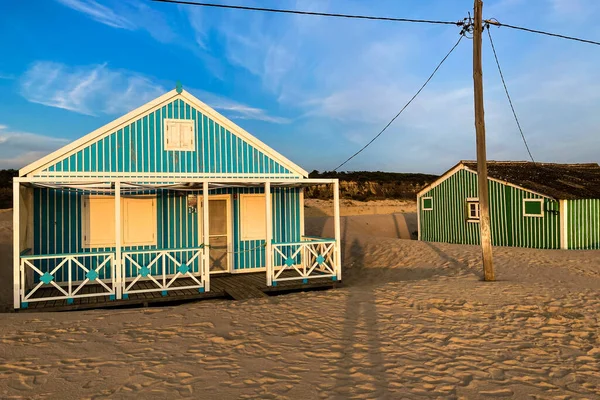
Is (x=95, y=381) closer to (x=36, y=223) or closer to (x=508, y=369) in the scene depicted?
(x=508, y=369)

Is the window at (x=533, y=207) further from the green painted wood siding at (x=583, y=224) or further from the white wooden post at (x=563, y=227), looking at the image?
the green painted wood siding at (x=583, y=224)

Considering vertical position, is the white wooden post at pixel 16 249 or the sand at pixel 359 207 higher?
the sand at pixel 359 207

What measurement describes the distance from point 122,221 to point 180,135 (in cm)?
266

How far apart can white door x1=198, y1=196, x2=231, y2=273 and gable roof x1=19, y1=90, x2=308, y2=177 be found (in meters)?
1.88

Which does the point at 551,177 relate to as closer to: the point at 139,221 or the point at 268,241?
the point at 268,241

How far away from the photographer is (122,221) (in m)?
11.2

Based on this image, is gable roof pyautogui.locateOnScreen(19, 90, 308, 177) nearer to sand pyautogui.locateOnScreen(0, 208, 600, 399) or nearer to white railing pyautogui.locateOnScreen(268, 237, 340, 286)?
white railing pyautogui.locateOnScreen(268, 237, 340, 286)

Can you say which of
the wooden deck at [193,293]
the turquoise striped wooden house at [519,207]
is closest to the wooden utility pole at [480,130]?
the wooden deck at [193,293]

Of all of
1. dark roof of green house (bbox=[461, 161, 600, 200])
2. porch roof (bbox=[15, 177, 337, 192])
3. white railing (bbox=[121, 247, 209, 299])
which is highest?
dark roof of green house (bbox=[461, 161, 600, 200])

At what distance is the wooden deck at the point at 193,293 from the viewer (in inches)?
356

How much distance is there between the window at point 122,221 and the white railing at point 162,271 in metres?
0.49

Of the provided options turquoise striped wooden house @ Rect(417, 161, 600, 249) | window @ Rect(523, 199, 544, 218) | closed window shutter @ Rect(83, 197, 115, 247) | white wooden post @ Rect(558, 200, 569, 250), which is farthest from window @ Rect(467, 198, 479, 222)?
closed window shutter @ Rect(83, 197, 115, 247)

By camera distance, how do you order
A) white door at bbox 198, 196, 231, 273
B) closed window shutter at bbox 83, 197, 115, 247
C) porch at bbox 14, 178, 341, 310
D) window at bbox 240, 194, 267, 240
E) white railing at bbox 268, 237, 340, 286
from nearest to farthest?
1. porch at bbox 14, 178, 341, 310
2. white railing at bbox 268, 237, 340, 286
3. closed window shutter at bbox 83, 197, 115, 247
4. white door at bbox 198, 196, 231, 273
5. window at bbox 240, 194, 267, 240

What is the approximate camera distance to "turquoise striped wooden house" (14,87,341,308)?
9.95 m
